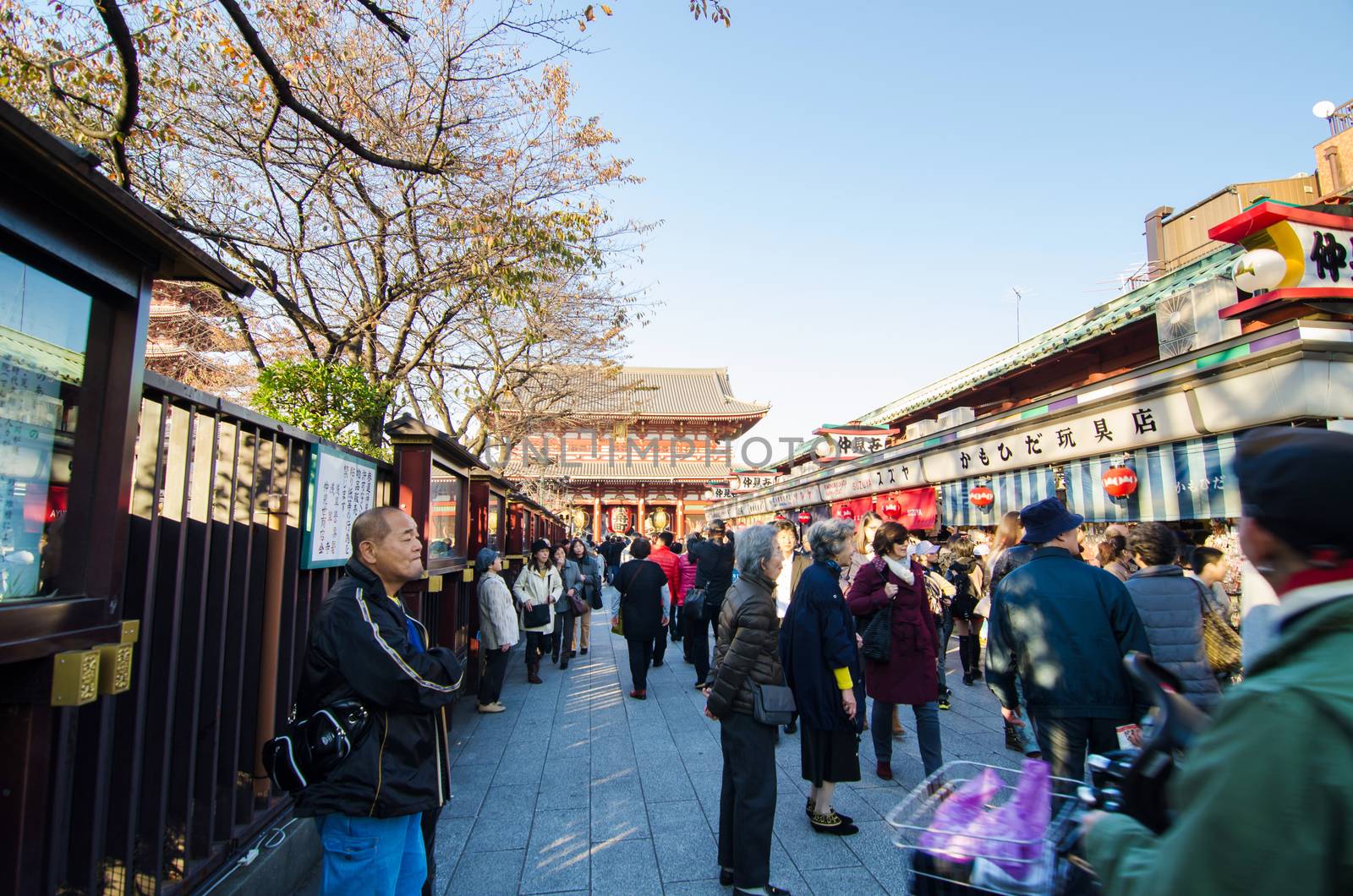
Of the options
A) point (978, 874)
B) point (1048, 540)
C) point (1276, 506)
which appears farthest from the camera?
point (1048, 540)

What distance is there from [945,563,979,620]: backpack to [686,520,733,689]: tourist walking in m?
2.29

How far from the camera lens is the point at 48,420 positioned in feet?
6.32

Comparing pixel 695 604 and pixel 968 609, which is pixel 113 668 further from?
pixel 968 609

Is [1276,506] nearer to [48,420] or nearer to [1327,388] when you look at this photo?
[48,420]

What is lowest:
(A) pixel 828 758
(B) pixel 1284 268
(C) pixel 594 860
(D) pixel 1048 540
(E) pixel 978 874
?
(C) pixel 594 860

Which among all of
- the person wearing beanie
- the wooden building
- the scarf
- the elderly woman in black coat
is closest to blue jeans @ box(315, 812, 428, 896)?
the person wearing beanie

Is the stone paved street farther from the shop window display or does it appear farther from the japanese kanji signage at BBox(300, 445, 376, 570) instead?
the shop window display

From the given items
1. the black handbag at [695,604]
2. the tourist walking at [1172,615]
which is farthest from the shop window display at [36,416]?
the black handbag at [695,604]

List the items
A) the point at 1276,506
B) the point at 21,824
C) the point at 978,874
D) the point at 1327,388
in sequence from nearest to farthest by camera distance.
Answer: the point at 1276,506 → the point at 978,874 → the point at 21,824 → the point at 1327,388

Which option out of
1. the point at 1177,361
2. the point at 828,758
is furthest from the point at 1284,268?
the point at 828,758

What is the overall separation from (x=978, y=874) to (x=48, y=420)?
2.58m

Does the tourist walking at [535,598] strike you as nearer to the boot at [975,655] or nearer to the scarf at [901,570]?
the scarf at [901,570]

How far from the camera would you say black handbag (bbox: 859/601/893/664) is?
14.4ft

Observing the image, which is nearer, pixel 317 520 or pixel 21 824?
pixel 21 824
